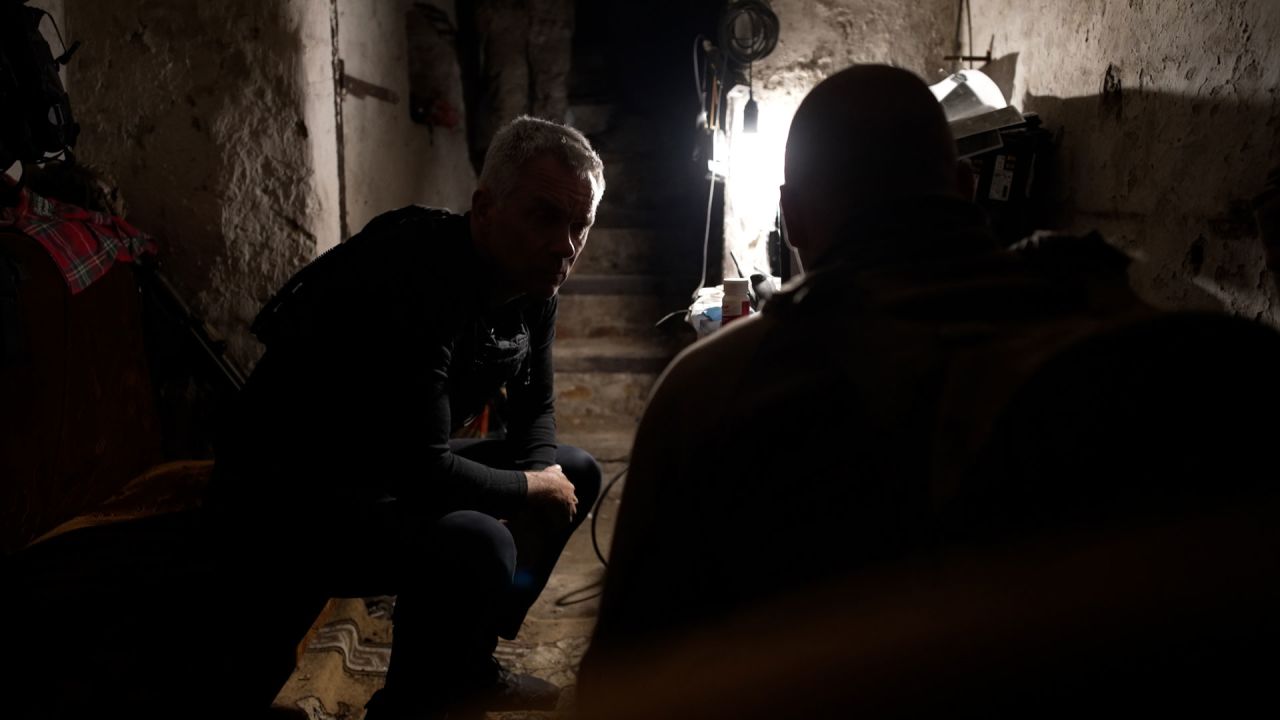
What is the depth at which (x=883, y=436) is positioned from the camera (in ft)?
2.57

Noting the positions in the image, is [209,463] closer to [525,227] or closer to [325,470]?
[325,470]

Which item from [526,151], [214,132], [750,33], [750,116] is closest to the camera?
[526,151]

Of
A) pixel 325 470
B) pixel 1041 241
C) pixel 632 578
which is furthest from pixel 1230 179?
pixel 325 470

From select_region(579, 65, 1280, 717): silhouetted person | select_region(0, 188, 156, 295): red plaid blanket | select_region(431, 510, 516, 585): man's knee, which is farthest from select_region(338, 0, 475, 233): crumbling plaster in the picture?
select_region(579, 65, 1280, 717): silhouetted person

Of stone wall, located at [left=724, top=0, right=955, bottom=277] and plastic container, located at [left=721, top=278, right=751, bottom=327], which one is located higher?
stone wall, located at [left=724, top=0, right=955, bottom=277]

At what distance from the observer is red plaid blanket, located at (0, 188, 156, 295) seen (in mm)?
2336

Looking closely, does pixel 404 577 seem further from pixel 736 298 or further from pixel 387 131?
pixel 387 131

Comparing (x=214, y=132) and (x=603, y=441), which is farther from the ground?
(x=214, y=132)

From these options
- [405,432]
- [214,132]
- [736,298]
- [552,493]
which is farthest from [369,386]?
[214,132]

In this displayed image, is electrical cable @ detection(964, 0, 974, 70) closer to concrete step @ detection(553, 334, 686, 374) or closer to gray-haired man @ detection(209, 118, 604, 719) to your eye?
concrete step @ detection(553, 334, 686, 374)

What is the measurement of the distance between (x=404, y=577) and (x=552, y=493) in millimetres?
404

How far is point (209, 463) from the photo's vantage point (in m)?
2.91

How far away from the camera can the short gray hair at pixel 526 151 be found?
1843mm

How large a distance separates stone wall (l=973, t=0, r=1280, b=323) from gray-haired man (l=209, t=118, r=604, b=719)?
4.65ft
